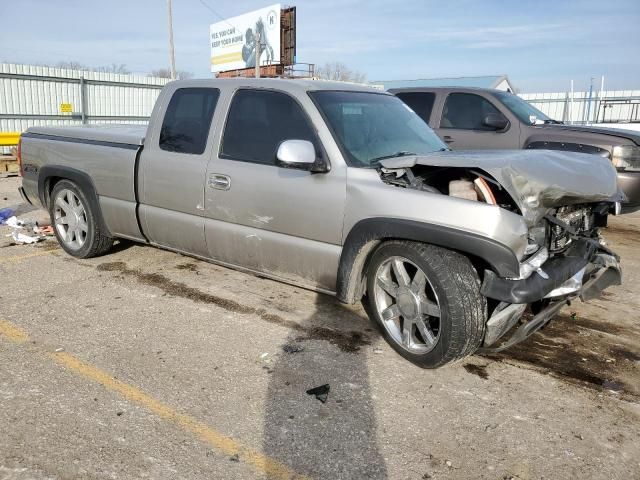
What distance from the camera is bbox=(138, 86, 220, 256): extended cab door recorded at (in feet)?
14.6

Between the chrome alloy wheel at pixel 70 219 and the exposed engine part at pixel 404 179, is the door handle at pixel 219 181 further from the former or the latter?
the chrome alloy wheel at pixel 70 219

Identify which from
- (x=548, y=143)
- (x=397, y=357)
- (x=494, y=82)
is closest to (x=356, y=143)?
(x=397, y=357)

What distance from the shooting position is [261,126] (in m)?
4.16

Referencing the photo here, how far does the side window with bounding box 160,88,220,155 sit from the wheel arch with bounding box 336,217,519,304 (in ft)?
5.50

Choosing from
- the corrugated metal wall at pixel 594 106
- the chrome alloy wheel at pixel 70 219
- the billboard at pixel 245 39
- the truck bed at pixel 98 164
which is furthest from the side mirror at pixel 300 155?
the billboard at pixel 245 39

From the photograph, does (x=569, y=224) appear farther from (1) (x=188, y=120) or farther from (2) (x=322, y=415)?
(1) (x=188, y=120)

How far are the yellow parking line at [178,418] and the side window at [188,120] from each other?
6.33ft

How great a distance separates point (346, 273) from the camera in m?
3.65

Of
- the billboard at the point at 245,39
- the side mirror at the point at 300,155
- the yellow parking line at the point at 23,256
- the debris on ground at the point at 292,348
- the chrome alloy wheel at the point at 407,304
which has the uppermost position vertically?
the billboard at the point at 245,39

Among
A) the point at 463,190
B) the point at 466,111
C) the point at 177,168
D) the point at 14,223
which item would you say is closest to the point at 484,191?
the point at 463,190

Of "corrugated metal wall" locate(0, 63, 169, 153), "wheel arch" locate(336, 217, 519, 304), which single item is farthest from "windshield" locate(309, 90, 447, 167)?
"corrugated metal wall" locate(0, 63, 169, 153)

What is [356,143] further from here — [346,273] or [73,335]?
[73,335]

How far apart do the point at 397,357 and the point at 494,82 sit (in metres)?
24.8

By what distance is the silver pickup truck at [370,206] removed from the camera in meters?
3.16
